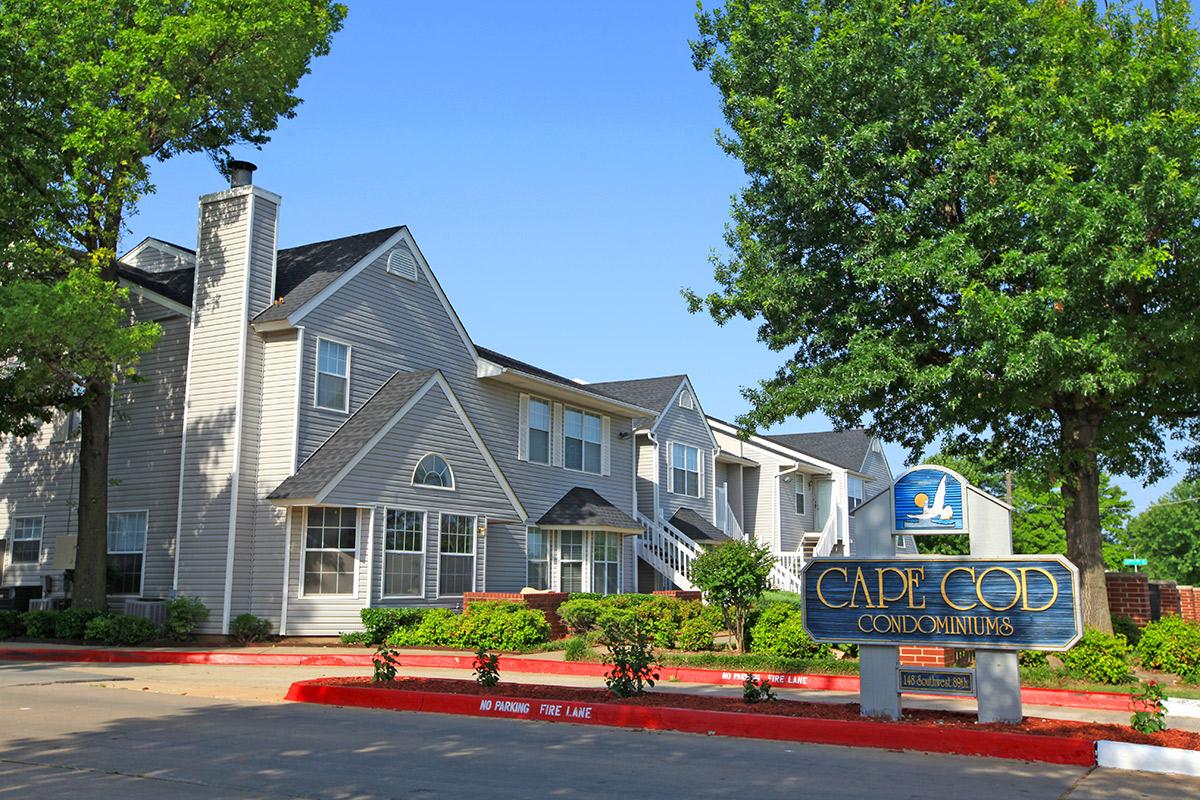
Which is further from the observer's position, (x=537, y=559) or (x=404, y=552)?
(x=537, y=559)

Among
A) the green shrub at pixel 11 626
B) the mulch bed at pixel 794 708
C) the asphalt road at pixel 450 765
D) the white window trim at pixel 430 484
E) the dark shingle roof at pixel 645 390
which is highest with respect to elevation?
the dark shingle roof at pixel 645 390

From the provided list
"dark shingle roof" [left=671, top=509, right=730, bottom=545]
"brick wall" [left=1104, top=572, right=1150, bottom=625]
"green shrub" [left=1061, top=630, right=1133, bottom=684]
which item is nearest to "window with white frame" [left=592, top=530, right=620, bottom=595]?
"dark shingle roof" [left=671, top=509, right=730, bottom=545]

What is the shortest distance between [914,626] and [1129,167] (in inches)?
334

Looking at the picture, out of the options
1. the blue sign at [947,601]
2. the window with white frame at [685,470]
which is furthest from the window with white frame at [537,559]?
the blue sign at [947,601]

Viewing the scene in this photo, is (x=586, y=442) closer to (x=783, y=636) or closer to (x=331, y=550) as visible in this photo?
(x=331, y=550)

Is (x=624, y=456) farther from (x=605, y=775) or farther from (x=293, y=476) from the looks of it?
(x=605, y=775)

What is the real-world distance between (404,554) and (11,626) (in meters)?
8.92

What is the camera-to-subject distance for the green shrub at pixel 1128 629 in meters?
18.6

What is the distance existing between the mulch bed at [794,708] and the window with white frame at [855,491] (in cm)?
3939

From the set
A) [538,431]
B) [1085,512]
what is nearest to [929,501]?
[1085,512]

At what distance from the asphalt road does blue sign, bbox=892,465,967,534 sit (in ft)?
8.04

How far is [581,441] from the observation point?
31000 mm

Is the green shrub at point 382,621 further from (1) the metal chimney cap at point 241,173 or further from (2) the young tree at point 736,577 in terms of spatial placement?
(1) the metal chimney cap at point 241,173

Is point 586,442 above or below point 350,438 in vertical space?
above
